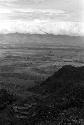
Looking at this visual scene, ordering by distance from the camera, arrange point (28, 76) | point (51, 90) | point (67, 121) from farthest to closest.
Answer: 1. point (28, 76)
2. point (51, 90)
3. point (67, 121)

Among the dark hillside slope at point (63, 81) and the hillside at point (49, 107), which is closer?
the hillside at point (49, 107)

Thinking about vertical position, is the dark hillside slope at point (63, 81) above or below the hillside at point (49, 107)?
below

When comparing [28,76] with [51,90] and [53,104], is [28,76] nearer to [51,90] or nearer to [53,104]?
[51,90]

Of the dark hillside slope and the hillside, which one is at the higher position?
the hillside

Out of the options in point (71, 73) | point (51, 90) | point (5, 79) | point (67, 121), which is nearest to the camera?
point (67, 121)

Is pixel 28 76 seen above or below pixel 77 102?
below

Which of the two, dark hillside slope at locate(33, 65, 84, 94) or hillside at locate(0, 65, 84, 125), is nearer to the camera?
hillside at locate(0, 65, 84, 125)

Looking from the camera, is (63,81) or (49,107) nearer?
(49,107)

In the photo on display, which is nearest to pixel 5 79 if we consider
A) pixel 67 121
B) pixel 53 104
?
pixel 53 104

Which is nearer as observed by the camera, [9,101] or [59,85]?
[9,101]

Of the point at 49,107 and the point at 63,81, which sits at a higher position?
the point at 49,107
